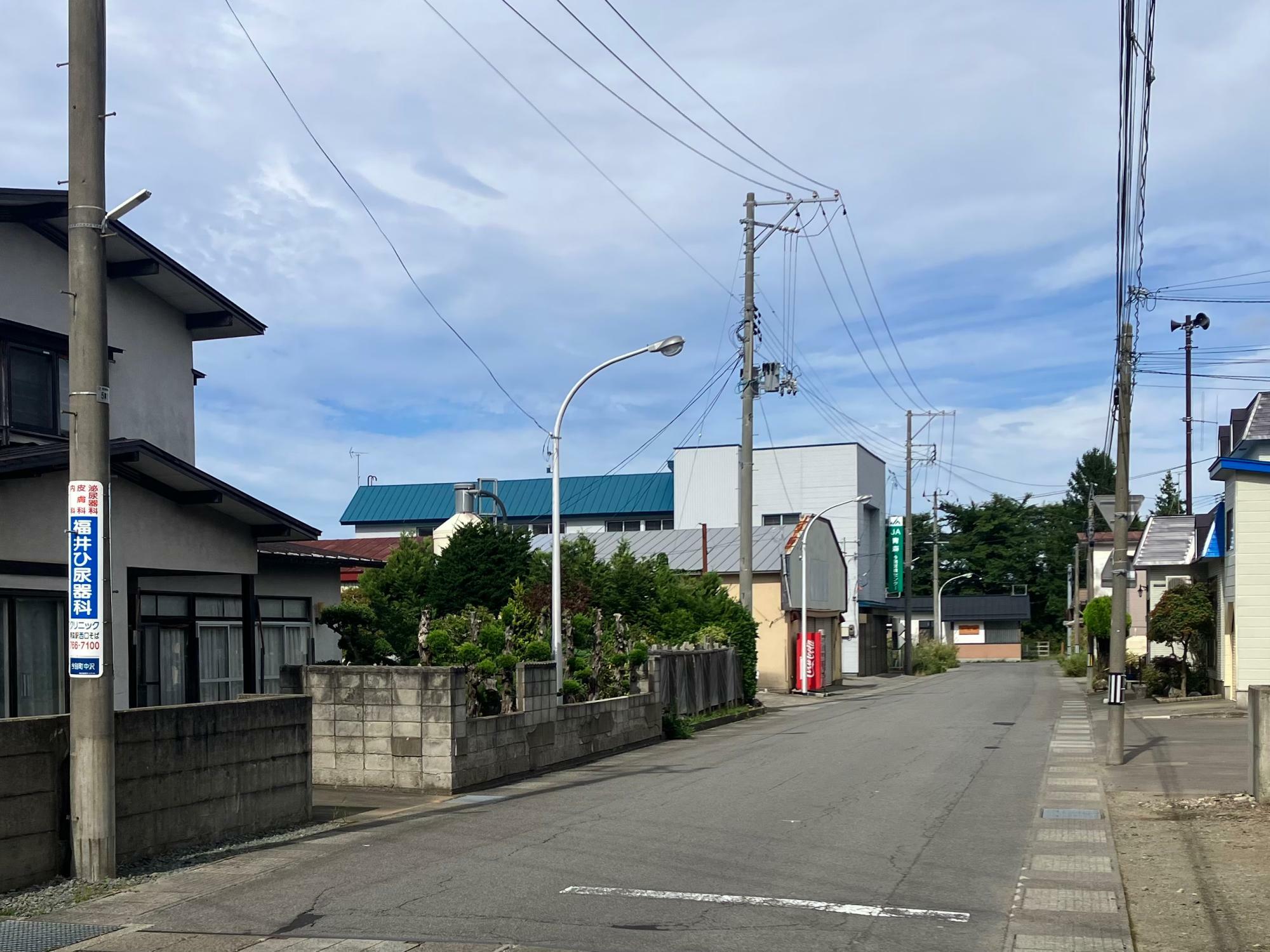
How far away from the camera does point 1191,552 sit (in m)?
37.3

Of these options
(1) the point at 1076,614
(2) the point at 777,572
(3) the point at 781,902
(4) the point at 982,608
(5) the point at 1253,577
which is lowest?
(4) the point at 982,608

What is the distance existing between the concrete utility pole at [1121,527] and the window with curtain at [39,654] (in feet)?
49.1

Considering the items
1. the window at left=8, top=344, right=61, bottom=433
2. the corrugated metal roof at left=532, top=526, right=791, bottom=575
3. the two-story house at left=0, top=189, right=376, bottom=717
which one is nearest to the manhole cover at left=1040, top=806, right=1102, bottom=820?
the two-story house at left=0, top=189, right=376, bottom=717

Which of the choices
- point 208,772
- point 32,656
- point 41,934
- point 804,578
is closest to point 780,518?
point 804,578

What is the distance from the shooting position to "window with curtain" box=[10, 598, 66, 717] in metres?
14.9

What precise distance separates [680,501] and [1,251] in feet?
176

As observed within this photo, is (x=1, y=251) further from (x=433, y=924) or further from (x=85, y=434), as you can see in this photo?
(x=433, y=924)

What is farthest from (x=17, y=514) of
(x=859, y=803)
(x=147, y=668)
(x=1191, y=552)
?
(x=1191, y=552)

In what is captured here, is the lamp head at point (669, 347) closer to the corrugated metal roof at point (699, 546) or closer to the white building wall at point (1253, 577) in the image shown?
the white building wall at point (1253, 577)

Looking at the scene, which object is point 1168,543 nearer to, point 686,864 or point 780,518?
point 780,518

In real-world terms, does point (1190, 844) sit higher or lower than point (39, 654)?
lower

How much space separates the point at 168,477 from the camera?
55.4 ft

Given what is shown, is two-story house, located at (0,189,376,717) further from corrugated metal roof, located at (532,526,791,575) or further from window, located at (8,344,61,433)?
corrugated metal roof, located at (532,526,791,575)

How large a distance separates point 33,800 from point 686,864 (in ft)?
16.7
